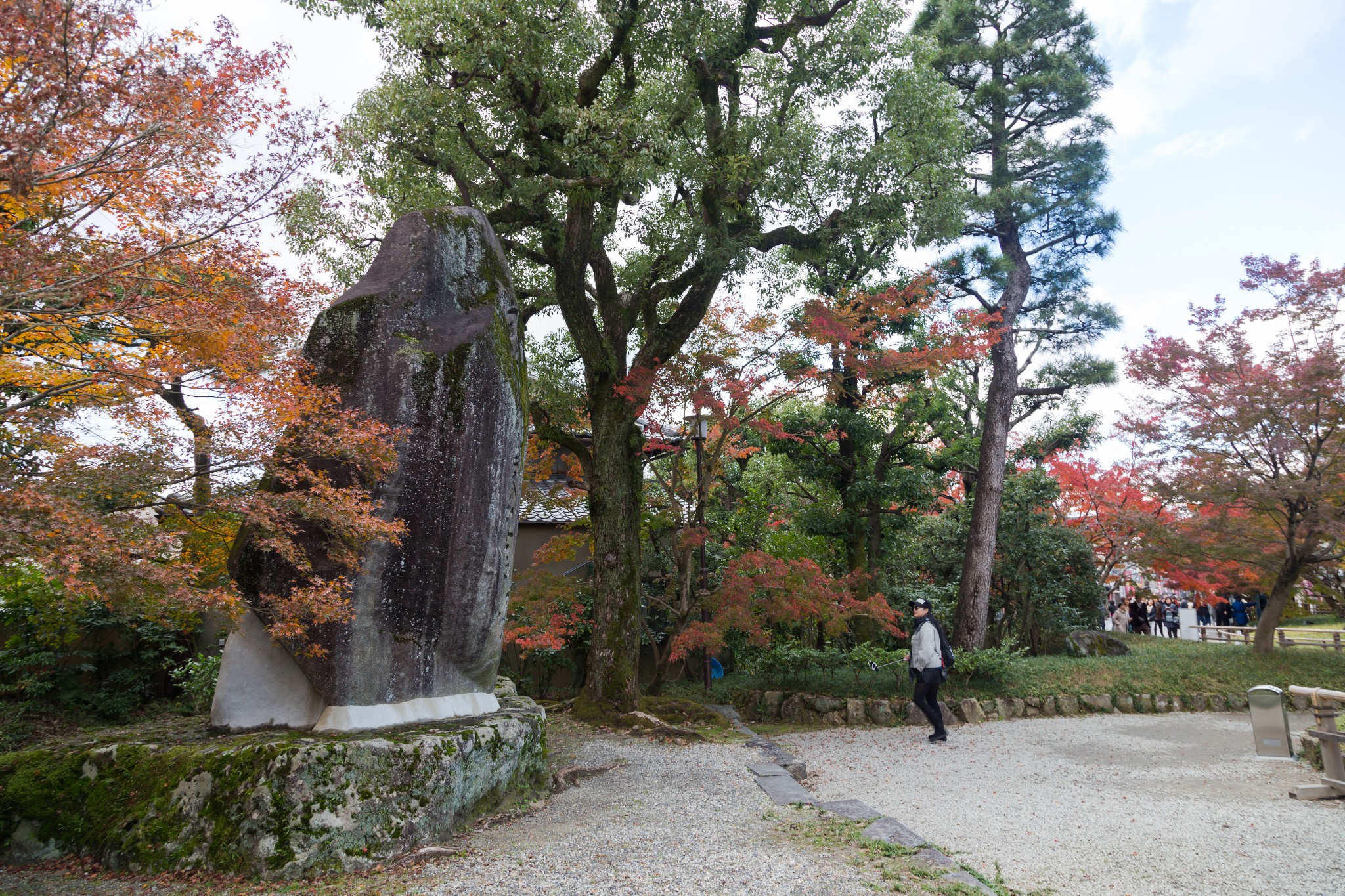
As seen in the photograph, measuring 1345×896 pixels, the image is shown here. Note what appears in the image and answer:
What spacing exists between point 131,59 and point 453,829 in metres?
4.41

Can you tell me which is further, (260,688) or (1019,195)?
(1019,195)

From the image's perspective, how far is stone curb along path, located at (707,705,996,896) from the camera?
3822 millimetres

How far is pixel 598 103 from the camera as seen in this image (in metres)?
8.23

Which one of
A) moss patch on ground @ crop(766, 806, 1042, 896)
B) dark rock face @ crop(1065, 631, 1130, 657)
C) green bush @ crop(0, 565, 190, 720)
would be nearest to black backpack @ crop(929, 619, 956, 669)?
moss patch on ground @ crop(766, 806, 1042, 896)

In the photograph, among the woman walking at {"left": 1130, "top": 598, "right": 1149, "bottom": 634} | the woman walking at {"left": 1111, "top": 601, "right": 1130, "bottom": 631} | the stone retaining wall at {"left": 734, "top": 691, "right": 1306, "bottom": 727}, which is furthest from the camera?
the woman walking at {"left": 1111, "top": 601, "right": 1130, "bottom": 631}

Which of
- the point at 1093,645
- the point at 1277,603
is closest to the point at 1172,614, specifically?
the point at 1093,645

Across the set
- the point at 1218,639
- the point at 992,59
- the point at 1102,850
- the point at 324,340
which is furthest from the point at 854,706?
the point at 1218,639

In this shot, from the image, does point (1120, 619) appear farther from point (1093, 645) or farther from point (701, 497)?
point (701, 497)

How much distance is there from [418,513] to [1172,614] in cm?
2316

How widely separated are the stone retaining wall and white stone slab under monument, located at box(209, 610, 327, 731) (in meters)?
6.96

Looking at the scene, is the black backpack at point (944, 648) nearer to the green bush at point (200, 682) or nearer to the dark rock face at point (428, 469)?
the dark rock face at point (428, 469)

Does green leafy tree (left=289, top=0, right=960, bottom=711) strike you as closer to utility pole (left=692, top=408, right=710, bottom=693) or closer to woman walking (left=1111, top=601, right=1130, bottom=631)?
utility pole (left=692, top=408, right=710, bottom=693)

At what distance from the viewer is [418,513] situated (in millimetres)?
4992

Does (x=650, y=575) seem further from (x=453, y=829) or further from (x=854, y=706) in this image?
(x=453, y=829)
